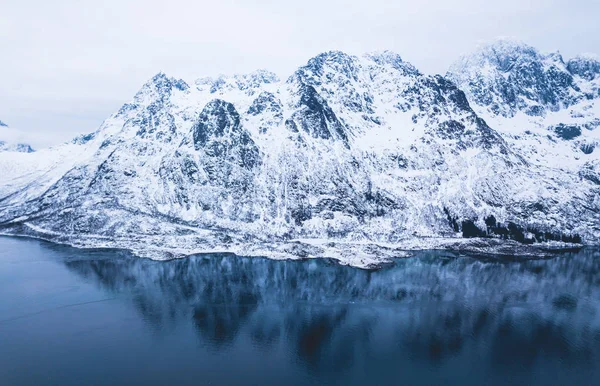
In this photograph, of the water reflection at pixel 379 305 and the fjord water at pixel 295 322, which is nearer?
the fjord water at pixel 295 322

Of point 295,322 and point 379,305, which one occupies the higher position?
point 379,305

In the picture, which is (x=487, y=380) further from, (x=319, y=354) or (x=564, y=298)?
(x=564, y=298)

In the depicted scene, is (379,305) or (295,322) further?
(379,305)

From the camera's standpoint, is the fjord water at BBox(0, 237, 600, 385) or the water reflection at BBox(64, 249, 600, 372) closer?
the fjord water at BBox(0, 237, 600, 385)
